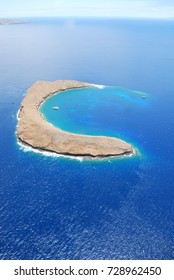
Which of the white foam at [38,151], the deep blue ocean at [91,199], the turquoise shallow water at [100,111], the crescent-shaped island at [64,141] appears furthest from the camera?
the turquoise shallow water at [100,111]

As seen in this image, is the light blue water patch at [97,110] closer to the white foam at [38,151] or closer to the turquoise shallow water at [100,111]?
the turquoise shallow water at [100,111]

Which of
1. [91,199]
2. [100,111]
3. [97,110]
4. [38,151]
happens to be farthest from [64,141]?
[97,110]

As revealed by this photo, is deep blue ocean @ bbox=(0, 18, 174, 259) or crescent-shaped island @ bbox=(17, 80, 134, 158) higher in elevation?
crescent-shaped island @ bbox=(17, 80, 134, 158)

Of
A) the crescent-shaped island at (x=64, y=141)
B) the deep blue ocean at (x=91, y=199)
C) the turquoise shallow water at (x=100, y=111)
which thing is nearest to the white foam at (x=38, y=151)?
the crescent-shaped island at (x=64, y=141)

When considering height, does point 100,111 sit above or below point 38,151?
above

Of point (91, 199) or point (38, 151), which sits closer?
point (91, 199)

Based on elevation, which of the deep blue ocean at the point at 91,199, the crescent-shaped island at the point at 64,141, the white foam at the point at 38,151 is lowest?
the deep blue ocean at the point at 91,199

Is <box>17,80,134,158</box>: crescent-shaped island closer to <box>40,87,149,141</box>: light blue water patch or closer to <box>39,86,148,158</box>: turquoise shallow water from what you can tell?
<box>39,86,148,158</box>: turquoise shallow water

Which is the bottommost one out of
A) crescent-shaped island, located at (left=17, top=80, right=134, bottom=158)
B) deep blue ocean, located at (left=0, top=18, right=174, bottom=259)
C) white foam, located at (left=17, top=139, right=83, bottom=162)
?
deep blue ocean, located at (left=0, top=18, right=174, bottom=259)

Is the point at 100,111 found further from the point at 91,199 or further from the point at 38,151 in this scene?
the point at 91,199

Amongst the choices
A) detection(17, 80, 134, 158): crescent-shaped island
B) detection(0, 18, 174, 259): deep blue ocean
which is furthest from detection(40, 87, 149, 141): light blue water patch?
detection(17, 80, 134, 158): crescent-shaped island

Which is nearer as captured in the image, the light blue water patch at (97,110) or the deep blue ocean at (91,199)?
the deep blue ocean at (91,199)

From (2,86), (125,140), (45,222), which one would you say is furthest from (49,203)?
(2,86)
